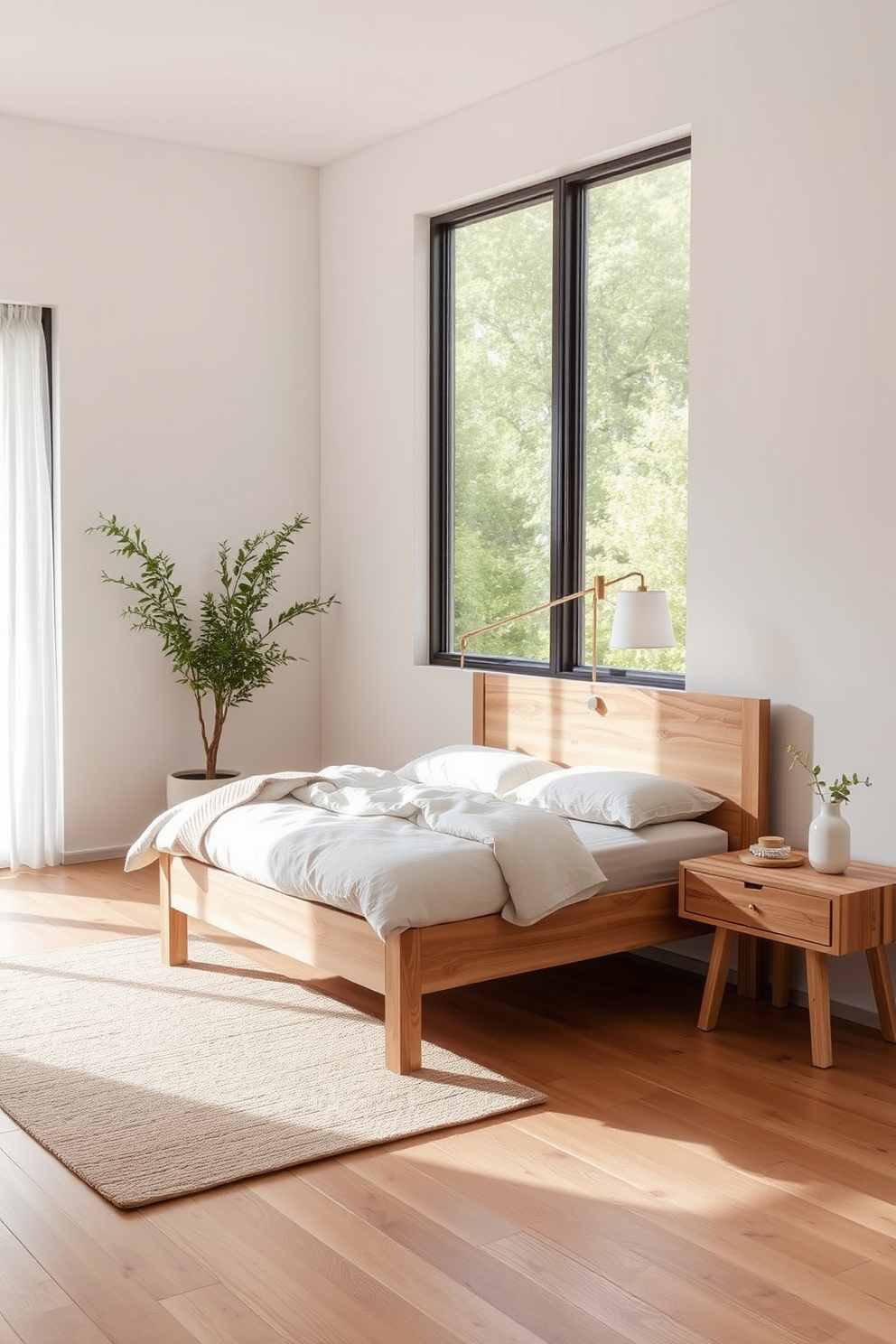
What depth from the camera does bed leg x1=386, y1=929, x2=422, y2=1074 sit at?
3086 millimetres

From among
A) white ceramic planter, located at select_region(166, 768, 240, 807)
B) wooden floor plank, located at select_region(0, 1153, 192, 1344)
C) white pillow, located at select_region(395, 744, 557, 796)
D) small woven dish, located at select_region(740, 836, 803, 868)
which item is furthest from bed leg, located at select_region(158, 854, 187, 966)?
small woven dish, located at select_region(740, 836, 803, 868)

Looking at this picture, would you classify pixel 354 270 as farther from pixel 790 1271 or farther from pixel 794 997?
pixel 790 1271

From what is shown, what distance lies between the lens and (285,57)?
4473 mm

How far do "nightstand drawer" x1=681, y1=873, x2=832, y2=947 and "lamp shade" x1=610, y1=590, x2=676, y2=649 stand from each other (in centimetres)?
75

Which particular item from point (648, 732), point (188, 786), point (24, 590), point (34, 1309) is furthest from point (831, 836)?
point (24, 590)

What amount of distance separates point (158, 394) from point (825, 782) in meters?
3.18

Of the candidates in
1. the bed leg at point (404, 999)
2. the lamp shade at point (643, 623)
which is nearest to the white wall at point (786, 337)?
the lamp shade at point (643, 623)

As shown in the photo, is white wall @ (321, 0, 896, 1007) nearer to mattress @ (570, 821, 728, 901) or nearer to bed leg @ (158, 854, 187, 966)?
mattress @ (570, 821, 728, 901)

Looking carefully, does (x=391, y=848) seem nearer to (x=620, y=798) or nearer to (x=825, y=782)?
(x=620, y=798)

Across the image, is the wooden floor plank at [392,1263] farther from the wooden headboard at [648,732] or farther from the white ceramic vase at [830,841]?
the wooden headboard at [648,732]

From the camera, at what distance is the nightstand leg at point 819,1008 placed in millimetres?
3250

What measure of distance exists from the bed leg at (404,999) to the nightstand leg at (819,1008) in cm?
95

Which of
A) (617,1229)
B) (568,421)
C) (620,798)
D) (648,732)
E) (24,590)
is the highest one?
(568,421)

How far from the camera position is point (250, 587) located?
5.48 m
